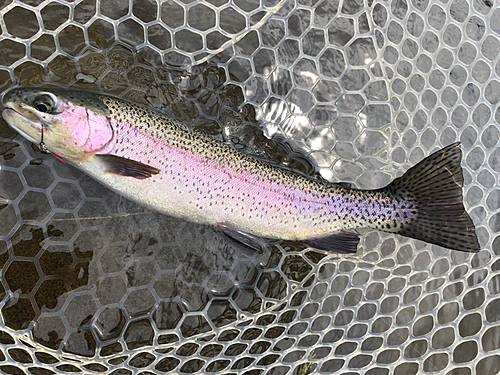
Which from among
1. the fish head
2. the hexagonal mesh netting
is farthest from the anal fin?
the fish head

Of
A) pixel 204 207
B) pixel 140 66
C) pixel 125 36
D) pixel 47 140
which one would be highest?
pixel 125 36

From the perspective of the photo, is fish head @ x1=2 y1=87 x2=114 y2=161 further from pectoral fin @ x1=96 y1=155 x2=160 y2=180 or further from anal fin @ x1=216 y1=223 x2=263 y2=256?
anal fin @ x1=216 y1=223 x2=263 y2=256

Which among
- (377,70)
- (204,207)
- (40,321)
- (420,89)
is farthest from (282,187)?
(40,321)

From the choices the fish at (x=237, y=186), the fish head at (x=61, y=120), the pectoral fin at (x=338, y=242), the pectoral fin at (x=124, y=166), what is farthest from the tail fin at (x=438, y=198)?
the fish head at (x=61, y=120)

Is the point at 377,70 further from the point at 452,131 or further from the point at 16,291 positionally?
the point at 16,291

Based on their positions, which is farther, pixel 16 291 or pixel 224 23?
pixel 224 23
